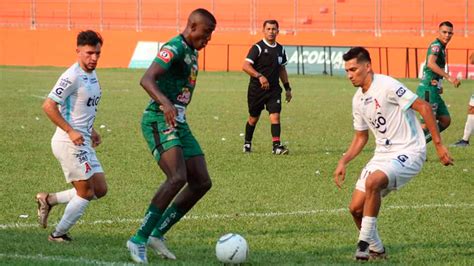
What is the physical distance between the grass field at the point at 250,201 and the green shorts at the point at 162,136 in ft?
2.84

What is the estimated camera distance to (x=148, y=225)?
802cm

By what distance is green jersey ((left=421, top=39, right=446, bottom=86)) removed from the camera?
15578 mm

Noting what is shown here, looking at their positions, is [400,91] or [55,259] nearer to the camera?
[55,259]

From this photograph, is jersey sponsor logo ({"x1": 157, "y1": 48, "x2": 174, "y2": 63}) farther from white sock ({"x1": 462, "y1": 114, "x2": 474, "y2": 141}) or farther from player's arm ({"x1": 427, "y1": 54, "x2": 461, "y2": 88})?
white sock ({"x1": 462, "y1": 114, "x2": 474, "y2": 141})

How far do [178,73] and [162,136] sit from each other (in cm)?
53

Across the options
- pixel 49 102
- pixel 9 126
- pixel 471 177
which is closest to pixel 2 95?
pixel 9 126

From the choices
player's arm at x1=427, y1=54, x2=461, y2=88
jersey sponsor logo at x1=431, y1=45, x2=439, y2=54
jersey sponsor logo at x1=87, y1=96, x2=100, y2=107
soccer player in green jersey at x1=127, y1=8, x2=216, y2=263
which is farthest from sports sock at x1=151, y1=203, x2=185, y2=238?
jersey sponsor logo at x1=431, y1=45, x2=439, y2=54

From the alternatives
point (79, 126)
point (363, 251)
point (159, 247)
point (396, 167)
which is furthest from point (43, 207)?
point (396, 167)

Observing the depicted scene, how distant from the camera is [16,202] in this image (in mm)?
10984

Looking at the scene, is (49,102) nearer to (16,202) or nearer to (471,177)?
(16,202)

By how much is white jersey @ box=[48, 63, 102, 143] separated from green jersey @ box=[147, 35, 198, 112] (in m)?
0.85

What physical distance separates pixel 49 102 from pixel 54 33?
43.2 m

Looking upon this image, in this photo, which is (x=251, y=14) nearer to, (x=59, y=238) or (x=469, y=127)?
(x=469, y=127)

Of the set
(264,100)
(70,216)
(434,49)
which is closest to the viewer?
(70,216)
